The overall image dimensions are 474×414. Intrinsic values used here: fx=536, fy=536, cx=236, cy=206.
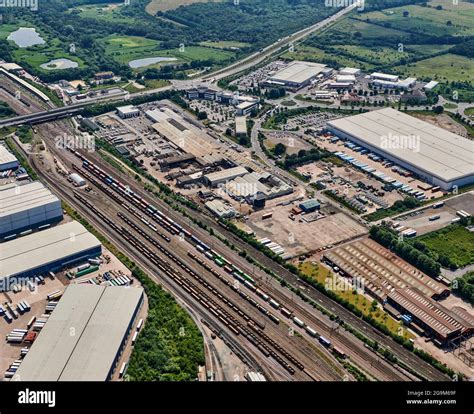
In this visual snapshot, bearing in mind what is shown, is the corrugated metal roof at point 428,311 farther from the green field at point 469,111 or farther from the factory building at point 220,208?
the green field at point 469,111

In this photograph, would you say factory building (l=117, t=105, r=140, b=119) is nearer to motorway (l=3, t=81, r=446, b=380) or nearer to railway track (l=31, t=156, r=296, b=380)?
motorway (l=3, t=81, r=446, b=380)

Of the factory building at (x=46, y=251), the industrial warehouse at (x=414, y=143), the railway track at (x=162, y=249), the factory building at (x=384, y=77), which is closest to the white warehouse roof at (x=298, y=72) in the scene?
the factory building at (x=384, y=77)

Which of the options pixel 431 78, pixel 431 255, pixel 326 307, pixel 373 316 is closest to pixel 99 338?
pixel 326 307

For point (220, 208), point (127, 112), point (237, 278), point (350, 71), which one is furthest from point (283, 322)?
point (350, 71)

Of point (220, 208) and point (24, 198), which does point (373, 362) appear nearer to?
point (220, 208)
